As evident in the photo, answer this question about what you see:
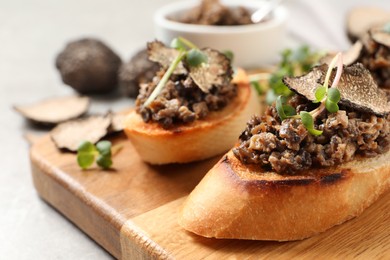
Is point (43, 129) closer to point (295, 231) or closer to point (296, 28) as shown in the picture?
point (295, 231)

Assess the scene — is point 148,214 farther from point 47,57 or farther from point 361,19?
point 47,57

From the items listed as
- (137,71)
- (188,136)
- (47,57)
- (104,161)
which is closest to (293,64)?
(137,71)

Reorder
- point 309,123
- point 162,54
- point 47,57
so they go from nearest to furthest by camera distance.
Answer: point 309,123, point 162,54, point 47,57

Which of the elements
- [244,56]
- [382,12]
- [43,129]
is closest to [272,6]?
[244,56]

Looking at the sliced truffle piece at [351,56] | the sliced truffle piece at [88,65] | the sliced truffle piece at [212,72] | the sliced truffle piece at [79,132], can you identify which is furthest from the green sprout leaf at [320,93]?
the sliced truffle piece at [88,65]

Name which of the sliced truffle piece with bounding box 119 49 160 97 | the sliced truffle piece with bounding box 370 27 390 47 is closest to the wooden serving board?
the sliced truffle piece with bounding box 119 49 160 97

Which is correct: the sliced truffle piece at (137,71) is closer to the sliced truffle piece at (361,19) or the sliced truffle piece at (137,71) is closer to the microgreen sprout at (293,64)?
the microgreen sprout at (293,64)

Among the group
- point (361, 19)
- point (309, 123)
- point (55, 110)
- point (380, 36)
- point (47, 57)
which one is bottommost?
point (47, 57)
